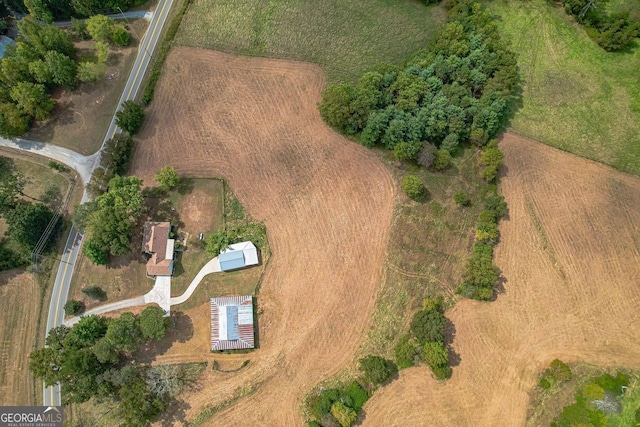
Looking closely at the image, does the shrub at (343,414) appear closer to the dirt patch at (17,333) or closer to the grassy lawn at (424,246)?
the grassy lawn at (424,246)

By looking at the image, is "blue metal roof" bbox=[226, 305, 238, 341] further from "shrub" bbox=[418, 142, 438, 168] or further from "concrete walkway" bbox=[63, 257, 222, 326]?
"shrub" bbox=[418, 142, 438, 168]

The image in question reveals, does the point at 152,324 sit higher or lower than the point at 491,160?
lower

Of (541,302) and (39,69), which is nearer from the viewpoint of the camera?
(541,302)

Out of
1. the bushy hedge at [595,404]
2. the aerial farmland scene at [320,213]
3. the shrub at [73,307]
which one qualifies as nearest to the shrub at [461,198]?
the aerial farmland scene at [320,213]

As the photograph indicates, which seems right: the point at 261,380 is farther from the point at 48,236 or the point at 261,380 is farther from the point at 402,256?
the point at 48,236

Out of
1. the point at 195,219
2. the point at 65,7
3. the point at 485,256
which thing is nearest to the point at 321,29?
the point at 195,219

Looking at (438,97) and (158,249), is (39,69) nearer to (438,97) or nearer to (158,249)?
(158,249)
